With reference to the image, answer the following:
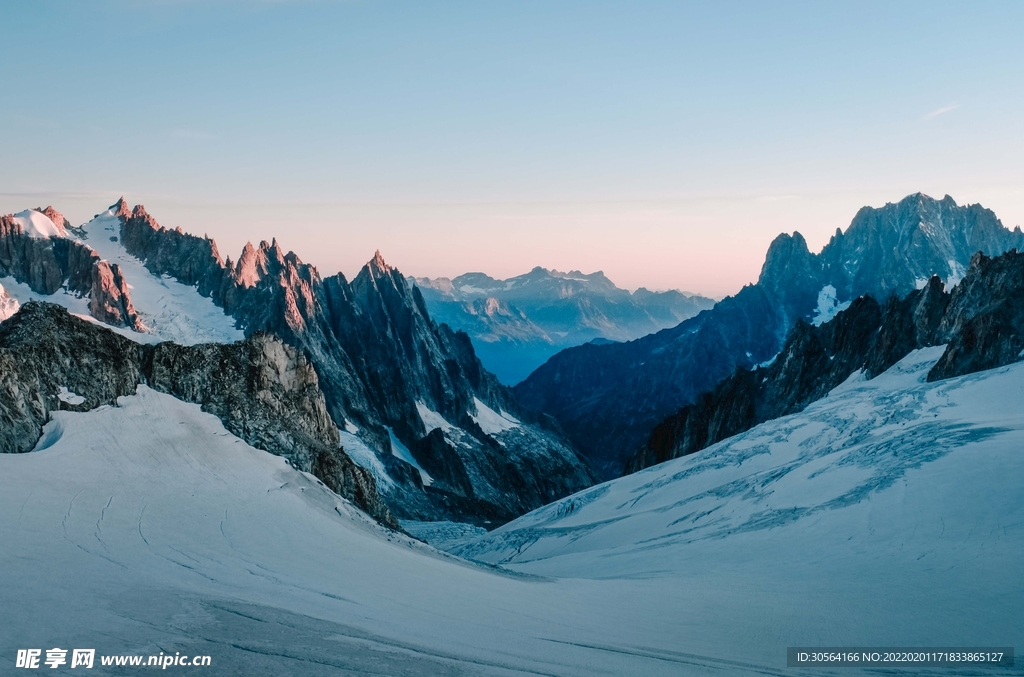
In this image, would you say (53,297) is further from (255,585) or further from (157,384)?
(255,585)

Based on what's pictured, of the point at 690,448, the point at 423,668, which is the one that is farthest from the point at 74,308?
the point at 423,668

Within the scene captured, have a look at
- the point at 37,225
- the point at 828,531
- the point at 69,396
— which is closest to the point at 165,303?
the point at 37,225

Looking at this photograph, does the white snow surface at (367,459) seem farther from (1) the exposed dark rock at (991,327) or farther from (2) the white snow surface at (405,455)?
(1) the exposed dark rock at (991,327)

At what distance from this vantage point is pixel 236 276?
187 meters

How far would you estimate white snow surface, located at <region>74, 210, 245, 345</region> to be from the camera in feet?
537

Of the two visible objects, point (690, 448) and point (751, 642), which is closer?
point (751, 642)

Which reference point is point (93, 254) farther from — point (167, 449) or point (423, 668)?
point (423, 668)

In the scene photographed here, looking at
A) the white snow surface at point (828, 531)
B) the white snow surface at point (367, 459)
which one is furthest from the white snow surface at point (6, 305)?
the white snow surface at point (828, 531)

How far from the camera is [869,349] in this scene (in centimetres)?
12312

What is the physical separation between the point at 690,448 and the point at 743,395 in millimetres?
12849

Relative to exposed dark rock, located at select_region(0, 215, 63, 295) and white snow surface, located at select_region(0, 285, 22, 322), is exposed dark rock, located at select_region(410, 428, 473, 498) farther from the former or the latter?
exposed dark rock, located at select_region(0, 215, 63, 295)

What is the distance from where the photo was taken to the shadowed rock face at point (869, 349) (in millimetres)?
86500

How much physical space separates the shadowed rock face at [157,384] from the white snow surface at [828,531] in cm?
→ 1531

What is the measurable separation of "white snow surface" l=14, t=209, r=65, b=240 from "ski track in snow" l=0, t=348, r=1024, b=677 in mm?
137337
